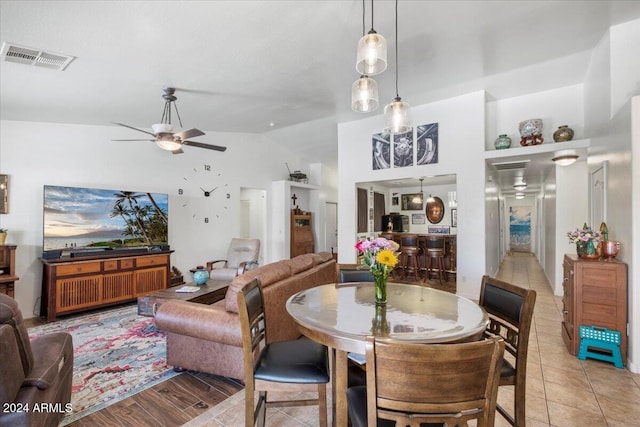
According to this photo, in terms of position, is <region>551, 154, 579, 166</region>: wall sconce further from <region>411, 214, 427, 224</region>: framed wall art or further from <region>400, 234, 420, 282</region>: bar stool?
<region>411, 214, 427, 224</region>: framed wall art

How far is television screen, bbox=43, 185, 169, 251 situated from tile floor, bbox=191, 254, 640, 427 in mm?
3676

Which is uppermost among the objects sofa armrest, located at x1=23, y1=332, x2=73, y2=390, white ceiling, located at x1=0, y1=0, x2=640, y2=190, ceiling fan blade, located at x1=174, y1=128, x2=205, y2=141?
white ceiling, located at x1=0, y1=0, x2=640, y2=190

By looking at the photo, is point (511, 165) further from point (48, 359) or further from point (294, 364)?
point (48, 359)

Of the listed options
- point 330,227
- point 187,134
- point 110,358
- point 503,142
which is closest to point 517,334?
point 110,358

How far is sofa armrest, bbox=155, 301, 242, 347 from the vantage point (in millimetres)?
2127

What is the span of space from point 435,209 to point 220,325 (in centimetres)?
688

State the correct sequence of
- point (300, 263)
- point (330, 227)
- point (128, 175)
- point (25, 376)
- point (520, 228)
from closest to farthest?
point (25, 376) → point (300, 263) → point (128, 175) → point (330, 227) → point (520, 228)

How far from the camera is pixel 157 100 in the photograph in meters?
4.03

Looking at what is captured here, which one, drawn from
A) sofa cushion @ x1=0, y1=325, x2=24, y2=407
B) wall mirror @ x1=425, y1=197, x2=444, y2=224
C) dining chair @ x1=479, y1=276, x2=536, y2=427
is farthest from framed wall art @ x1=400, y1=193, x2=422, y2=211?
sofa cushion @ x1=0, y1=325, x2=24, y2=407

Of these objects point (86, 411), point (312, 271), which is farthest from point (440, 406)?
point (86, 411)

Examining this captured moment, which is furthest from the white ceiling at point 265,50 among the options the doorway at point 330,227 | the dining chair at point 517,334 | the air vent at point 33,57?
the doorway at point 330,227

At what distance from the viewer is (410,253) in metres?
6.11

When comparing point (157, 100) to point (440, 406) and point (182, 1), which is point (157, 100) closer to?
point (182, 1)

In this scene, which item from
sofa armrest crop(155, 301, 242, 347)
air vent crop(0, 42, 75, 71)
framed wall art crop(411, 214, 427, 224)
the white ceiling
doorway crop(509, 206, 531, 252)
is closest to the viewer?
sofa armrest crop(155, 301, 242, 347)
